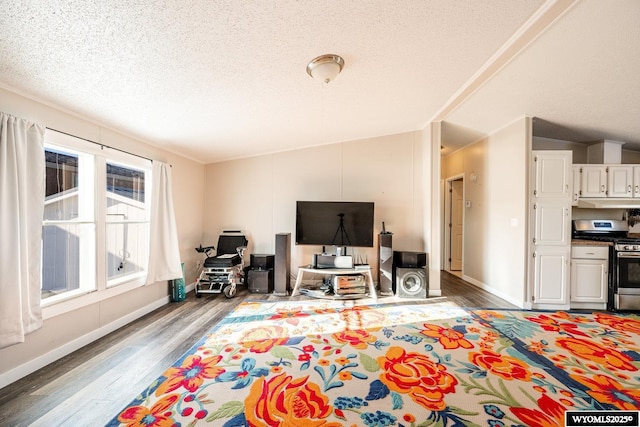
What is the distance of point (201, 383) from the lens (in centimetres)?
180

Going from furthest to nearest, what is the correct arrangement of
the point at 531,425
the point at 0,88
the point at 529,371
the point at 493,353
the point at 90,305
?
the point at 90,305 < the point at 493,353 < the point at 529,371 < the point at 0,88 < the point at 531,425

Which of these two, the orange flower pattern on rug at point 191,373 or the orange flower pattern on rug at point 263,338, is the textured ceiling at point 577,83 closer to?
the orange flower pattern on rug at point 263,338

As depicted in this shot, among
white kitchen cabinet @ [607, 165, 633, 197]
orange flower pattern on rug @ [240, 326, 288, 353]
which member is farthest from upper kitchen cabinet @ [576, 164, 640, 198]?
orange flower pattern on rug @ [240, 326, 288, 353]

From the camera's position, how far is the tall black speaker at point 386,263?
3.96 m

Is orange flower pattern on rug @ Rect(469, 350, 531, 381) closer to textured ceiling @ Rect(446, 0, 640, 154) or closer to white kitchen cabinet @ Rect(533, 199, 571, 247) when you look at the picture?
white kitchen cabinet @ Rect(533, 199, 571, 247)

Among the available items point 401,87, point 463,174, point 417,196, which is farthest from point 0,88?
point 463,174

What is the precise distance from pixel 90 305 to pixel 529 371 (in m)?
3.83

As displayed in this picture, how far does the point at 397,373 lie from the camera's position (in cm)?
191

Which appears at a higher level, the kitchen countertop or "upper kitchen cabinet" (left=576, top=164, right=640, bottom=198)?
"upper kitchen cabinet" (left=576, top=164, right=640, bottom=198)

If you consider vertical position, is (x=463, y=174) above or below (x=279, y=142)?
below

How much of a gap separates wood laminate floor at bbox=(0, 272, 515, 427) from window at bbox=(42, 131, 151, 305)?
0.54m

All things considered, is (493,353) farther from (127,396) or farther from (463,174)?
(463,174)

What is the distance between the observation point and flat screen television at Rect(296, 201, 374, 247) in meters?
3.97

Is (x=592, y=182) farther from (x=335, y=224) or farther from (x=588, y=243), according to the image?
(x=335, y=224)
